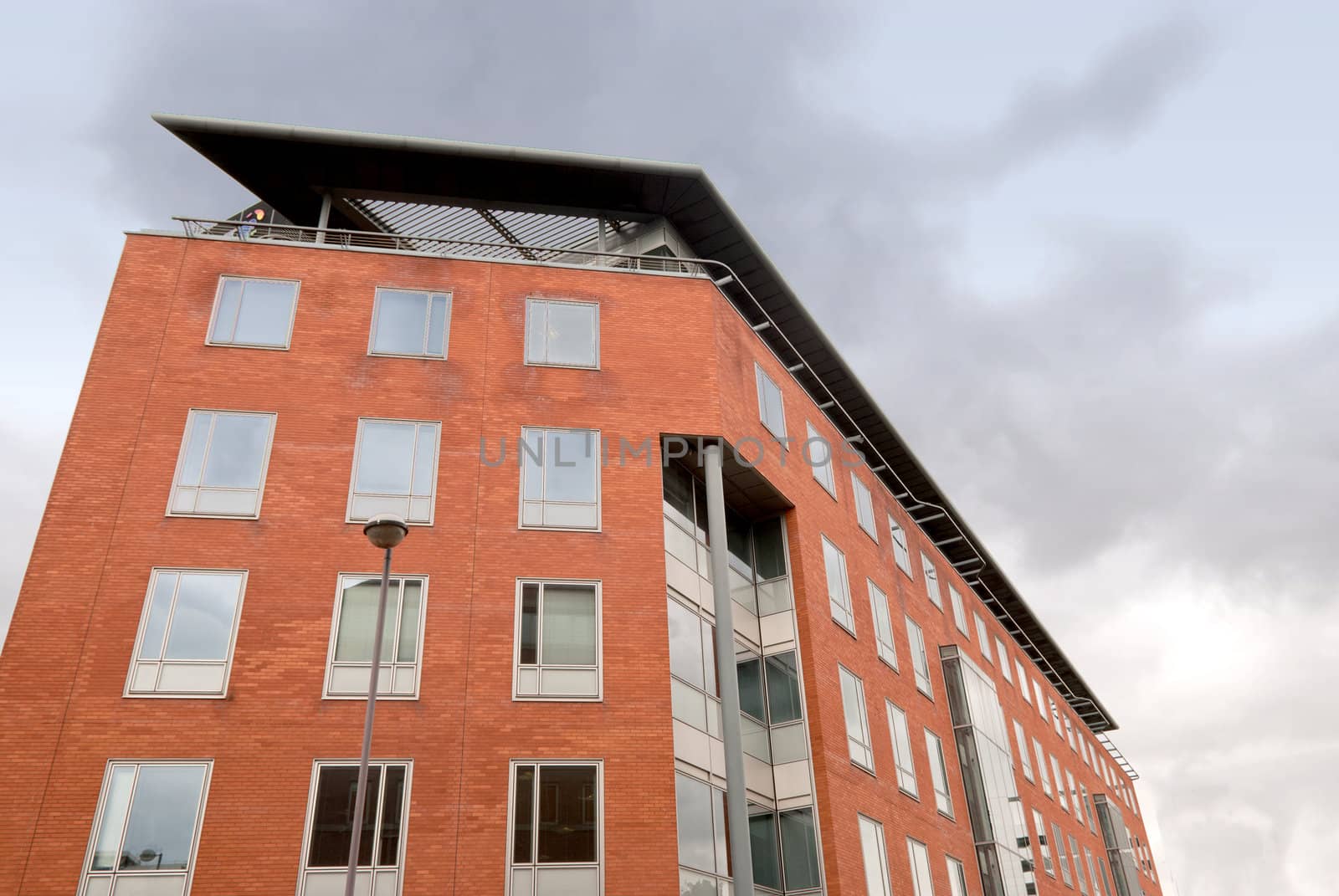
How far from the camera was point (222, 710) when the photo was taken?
19.5 meters

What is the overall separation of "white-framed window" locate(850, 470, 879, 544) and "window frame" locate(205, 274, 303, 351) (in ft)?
55.9

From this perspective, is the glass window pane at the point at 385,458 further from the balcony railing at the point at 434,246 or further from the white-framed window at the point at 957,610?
the white-framed window at the point at 957,610

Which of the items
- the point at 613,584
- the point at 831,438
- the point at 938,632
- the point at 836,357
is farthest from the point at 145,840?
the point at 938,632

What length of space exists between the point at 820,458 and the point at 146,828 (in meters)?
19.2

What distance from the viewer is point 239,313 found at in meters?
24.1

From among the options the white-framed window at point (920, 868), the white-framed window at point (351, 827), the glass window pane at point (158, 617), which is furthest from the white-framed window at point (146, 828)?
the white-framed window at point (920, 868)

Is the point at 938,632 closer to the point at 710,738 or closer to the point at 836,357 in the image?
the point at 836,357

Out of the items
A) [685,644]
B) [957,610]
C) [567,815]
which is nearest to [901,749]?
[685,644]

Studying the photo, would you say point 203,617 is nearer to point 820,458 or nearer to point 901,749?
point 820,458

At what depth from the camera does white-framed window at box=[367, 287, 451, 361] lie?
24.4 m

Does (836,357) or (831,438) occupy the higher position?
(836,357)

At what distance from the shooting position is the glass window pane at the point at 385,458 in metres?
22.5

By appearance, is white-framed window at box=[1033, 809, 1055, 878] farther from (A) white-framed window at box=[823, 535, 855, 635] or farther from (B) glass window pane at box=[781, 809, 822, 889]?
(B) glass window pane at box=[781, 809, 822, 889]

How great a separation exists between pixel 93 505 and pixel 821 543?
1719 centimetres
